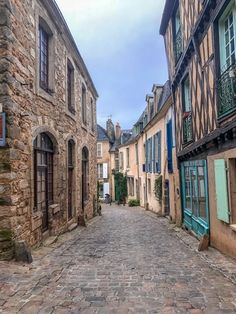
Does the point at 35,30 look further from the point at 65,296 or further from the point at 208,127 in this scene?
the point at 65,296

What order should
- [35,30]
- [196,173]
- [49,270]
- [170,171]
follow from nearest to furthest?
[49,270]
[35,30]
[196,173]
[170,171]

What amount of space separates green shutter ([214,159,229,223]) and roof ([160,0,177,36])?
5741 mm

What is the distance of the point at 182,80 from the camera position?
901 cm

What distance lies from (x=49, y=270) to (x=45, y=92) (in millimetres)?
3940

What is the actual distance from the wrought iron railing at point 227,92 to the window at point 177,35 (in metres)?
3.80

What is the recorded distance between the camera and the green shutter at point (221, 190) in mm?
5668

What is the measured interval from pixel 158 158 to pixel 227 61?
9.56 m

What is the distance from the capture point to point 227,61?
18.6ft

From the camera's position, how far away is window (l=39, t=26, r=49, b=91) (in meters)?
7.31

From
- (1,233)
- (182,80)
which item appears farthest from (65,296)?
(182,80)

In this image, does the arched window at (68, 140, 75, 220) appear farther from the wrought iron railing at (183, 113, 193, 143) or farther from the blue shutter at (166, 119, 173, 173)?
the blue shutter at (166, 119, 173, 173)

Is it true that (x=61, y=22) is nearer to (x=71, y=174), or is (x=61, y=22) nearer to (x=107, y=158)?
(x=71, y=174)

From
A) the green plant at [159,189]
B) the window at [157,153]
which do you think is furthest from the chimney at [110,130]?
the green plant at [159,189]

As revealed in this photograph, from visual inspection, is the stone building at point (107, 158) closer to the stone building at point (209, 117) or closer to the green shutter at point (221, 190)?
the stone building at point (209, 117)
